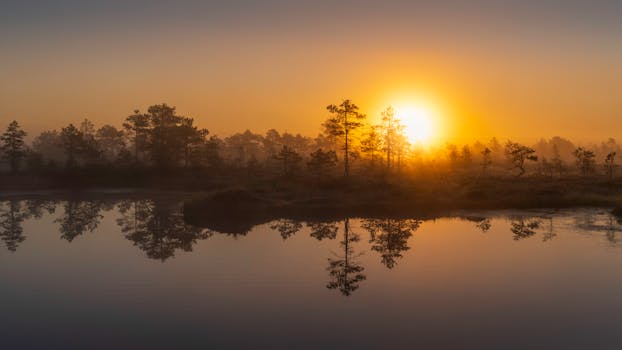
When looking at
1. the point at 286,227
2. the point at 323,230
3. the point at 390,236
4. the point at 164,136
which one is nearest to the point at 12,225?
the point at 286,227

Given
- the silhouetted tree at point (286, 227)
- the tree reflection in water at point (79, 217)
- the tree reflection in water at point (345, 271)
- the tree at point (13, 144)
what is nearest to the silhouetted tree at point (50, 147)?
the tree at point (13, 144)

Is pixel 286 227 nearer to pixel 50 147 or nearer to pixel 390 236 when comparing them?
pixel 390 236

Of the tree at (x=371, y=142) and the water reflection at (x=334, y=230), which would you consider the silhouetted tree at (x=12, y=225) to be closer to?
the water reflection at (x=334, y=230)

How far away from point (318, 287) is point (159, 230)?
19.7m

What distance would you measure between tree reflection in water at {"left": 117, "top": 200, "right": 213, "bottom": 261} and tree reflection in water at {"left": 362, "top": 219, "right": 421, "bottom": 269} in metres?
11.4

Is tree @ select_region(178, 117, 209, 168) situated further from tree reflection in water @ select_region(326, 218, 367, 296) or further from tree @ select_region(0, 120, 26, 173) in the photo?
tree reflection in water @ select_region(326, 218, 367, 296)

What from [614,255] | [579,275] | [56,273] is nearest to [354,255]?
[579,275]

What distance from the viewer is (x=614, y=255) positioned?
24766 mm

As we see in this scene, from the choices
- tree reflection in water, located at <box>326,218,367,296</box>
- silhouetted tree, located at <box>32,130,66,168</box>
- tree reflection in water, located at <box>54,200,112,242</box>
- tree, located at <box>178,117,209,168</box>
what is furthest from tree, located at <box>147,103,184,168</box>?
tree reflection in water, located at <box>326,218,367,296</box>

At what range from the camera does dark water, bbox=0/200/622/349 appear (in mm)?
14773

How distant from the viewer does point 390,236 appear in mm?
31875

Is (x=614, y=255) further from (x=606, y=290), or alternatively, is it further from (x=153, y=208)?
(x=153, y=208)

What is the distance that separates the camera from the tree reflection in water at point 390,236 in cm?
2611

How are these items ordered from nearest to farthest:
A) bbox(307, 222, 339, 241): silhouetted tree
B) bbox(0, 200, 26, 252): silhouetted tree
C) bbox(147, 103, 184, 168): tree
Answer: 1. bbox(0, 200, 26, 252): silhouetted tree
2. bbox(307, 222, 339, 241): silhouetted tree
3. bbox(147, 103, 184, 168): tree
